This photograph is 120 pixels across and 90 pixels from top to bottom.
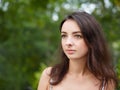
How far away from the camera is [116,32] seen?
7383 millimetres

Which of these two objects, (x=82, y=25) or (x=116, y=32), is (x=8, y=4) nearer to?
(x=116, y=32)

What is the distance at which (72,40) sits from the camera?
11.1 feet

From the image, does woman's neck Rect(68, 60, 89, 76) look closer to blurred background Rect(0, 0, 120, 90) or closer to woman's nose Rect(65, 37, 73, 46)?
woman's nose Rect(65, 37, 73, 46)

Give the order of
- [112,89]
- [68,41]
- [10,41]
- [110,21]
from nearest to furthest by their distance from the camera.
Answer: [68,41] → [112,89] → [110,21] → [10,41]

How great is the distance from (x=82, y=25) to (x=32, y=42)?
628cm

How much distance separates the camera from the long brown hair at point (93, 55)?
3.46m

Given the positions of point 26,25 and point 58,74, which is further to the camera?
point 26,25

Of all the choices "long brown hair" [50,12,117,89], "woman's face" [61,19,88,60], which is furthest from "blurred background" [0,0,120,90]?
"woman's face" [61,19,88,60]

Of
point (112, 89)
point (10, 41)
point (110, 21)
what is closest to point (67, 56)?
point (112, 89)

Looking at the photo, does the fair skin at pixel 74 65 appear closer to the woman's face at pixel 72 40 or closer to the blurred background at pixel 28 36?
the woman's face at pixel 72 40

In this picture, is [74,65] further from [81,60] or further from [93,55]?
[93,55]

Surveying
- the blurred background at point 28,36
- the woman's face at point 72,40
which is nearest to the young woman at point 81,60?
the woman's face at point 72,40

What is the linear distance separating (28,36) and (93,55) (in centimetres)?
594

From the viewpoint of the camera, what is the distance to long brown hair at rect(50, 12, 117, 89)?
346cm
